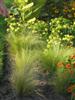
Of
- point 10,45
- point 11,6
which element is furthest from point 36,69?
point 11,6

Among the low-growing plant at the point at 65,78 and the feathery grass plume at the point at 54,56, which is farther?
the feathery grass plume at the point at 54,56

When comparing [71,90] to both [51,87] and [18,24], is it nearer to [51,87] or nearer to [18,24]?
[51,87]

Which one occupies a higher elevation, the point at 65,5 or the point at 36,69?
the point at 65,5

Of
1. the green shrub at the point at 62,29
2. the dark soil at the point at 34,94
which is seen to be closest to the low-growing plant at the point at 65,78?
the dark soil at the point at 34,94

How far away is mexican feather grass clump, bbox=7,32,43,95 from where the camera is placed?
530cm

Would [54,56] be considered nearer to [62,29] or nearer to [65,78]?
[65,78]

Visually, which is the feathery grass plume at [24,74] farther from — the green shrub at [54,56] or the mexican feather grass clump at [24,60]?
the green shrub at [54,56]

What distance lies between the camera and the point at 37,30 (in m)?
7.28

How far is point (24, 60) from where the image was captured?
18.4ft

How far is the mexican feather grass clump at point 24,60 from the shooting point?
17.4 feet

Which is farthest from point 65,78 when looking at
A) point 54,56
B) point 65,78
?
point 54,56

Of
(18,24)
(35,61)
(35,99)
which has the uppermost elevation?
(18,24)

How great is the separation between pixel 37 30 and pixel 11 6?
58.7 inches

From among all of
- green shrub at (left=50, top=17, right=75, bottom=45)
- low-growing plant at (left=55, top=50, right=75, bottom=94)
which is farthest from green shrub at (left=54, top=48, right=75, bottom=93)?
green shrub at (left=50, top=17, right=75, bottom=45)
